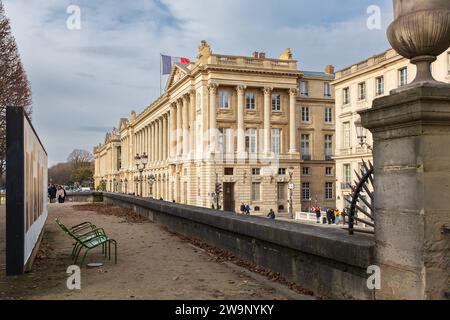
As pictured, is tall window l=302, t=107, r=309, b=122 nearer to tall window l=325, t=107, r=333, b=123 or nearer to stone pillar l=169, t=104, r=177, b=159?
tall window l=325, t=107, r=333, b=123

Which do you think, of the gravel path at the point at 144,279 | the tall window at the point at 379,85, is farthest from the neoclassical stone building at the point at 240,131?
the gravel path at the point at 144,279

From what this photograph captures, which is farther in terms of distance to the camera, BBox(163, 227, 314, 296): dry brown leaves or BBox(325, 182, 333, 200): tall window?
BBox(325, 182, 333, 200): tall window

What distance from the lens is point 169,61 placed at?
72562 millimetres

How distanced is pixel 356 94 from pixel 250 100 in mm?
17052

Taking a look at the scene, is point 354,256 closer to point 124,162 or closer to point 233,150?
point 233,150

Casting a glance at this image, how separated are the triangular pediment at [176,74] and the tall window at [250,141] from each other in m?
11.5

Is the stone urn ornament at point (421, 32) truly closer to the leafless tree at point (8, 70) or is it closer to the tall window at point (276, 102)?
the leafless tree at point (8, 70)

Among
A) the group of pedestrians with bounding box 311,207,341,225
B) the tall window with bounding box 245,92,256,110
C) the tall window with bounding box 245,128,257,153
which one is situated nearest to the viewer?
the group of pedestrians with bounding box 311,207,341,225

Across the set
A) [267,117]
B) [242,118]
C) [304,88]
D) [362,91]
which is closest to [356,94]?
[362,91]

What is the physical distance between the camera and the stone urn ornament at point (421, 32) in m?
4.44

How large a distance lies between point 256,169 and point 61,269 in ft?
168

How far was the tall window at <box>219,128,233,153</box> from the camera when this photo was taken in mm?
57959

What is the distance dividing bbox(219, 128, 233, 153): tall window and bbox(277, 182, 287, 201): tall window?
829 centimetres

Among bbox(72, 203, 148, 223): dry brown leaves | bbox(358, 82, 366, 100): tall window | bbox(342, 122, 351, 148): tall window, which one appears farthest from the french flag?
bbox(72, 203, 148, 223): dry brown leaves
